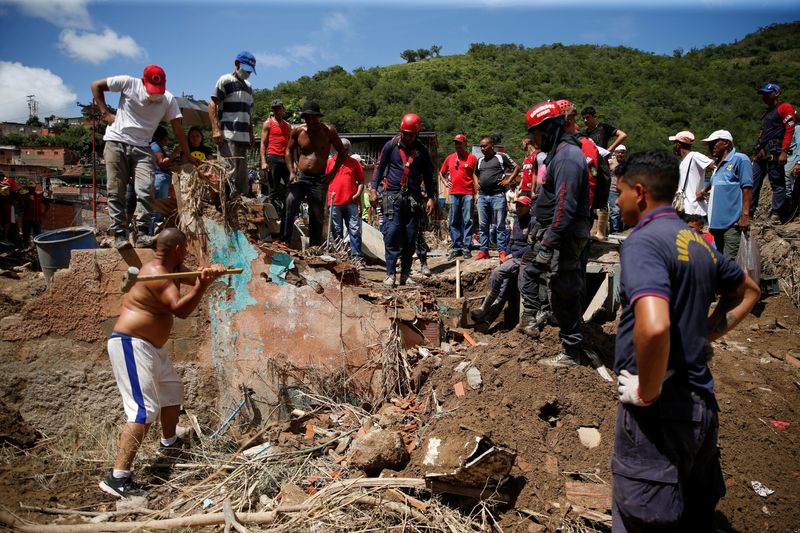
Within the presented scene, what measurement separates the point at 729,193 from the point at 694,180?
0.43 meters

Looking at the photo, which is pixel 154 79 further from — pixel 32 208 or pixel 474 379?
pixel 32 208

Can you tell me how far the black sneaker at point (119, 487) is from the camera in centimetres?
400

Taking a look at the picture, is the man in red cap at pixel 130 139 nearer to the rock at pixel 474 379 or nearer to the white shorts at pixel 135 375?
the white shorts at pixel 135 375

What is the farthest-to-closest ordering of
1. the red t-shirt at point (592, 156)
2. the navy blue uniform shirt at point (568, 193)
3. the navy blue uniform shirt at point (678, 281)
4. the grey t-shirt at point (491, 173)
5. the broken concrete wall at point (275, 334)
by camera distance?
the grey t-shirt at point (491, 173) < the red t-shirt at point (592, 156) < the broken concrete wall at point (275, 334) < the navy blue uniform shirt at point (568, 193) < the navy blue uniform shirt at point (678, 281)

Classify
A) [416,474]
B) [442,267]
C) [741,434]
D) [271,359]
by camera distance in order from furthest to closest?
[442,267], [271,359], [741,434], [416,474]

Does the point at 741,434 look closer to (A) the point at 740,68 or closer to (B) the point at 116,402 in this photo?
(B) the point at 116,402

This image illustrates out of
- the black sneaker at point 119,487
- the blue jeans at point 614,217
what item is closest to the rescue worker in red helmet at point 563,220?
the black sneaker at point 119,487

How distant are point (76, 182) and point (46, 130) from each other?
41.6 meters

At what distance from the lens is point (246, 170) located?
21.2 ft

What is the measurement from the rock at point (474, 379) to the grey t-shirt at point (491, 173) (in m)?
4.51

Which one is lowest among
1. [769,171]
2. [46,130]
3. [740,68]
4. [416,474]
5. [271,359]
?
[416,474]

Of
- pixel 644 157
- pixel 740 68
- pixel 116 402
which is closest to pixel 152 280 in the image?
pixel 116 402

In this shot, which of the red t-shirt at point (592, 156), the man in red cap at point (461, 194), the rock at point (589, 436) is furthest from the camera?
the man in red cap at point (461, 194)

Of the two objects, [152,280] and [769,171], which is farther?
[769,171]
